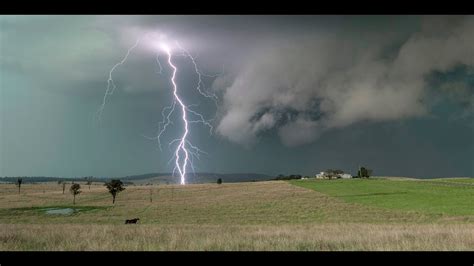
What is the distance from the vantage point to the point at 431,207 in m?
49.4

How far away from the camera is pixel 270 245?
1247 cm

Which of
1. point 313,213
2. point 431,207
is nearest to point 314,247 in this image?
point 313,213

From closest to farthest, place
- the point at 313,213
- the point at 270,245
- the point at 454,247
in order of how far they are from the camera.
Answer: the point at 454,247, the point at 270,245, the point at 313,213
